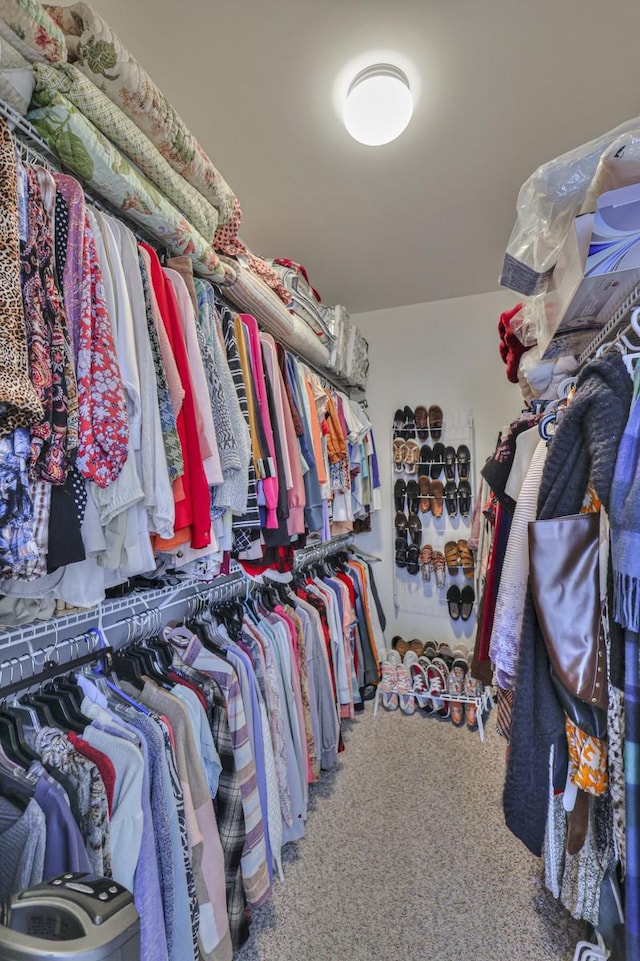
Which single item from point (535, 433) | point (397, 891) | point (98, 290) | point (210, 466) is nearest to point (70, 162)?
point (98, 290)

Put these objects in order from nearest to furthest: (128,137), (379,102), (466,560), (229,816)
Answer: (128,137), (229,816), (379,102), (466,560)

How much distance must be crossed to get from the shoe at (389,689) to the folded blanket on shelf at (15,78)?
2899 mm

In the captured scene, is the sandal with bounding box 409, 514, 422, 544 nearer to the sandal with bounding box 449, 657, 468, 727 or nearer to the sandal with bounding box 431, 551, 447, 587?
the sandal with bounding box 431, 551, 447, 587

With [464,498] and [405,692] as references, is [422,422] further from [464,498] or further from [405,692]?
[405,692]

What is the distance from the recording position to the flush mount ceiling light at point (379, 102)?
1407mm

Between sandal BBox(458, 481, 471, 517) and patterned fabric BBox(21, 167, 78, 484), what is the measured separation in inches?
107

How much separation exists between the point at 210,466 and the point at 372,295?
8.21ft

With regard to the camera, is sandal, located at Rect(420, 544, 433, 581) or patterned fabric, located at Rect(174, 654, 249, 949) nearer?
patterned fabric, located at Rect(174, 654, 249, 949)

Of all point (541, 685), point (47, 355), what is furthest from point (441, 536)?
point (47, 355)

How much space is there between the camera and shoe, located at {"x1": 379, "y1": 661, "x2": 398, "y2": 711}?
2660 mm

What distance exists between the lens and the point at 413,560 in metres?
3.15

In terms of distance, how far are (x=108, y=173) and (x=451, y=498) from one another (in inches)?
105

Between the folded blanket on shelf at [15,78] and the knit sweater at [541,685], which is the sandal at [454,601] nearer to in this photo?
the knit sweater at [541,685]

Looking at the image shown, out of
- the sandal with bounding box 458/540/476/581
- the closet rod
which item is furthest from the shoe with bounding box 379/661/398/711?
the closet rod
